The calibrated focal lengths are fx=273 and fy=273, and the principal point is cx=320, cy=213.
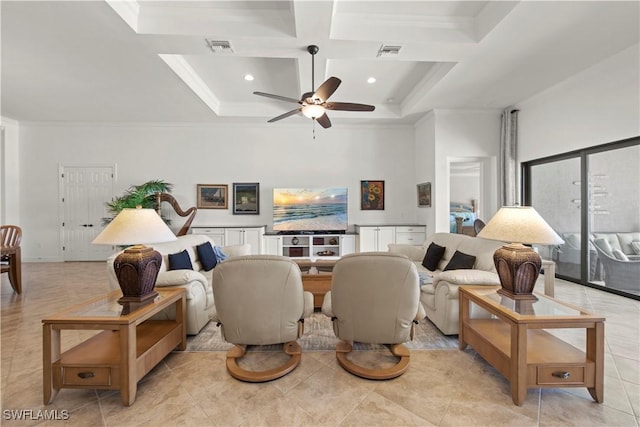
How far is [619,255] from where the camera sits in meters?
3.94

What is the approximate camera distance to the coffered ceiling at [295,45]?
9.31ft

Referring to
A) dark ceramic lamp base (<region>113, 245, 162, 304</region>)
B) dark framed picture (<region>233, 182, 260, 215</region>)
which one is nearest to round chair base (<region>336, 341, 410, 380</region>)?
dark ceramic lamp base (<region>113, 245, 162, 304</region>)

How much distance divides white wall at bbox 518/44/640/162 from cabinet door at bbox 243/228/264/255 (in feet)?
18.0

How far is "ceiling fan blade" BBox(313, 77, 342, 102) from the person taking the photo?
279cm

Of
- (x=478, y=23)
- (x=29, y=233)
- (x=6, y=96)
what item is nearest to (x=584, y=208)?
(x=478, y=23)

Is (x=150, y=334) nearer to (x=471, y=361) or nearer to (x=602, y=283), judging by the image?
(x=471, y=361)

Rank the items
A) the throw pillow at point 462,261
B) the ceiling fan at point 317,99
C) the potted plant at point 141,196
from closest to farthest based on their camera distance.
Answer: the ceiling fan at point 317,99
the throw pillow at point 462,261
the potted plant at point 141,196

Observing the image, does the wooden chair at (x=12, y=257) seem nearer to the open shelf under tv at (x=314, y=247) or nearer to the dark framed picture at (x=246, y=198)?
the dark framed picture at (x=246, y=198)

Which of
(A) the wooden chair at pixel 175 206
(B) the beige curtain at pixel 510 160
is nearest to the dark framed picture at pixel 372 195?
(B) the beige curtain at pixel 510 160

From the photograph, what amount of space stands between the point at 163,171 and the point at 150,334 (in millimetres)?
5132

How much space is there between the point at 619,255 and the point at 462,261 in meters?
2.83

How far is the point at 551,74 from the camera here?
4105 mm

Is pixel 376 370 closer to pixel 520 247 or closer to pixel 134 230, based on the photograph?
pixel 520 247

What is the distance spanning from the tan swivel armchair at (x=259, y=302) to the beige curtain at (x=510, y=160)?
16.8 ft
